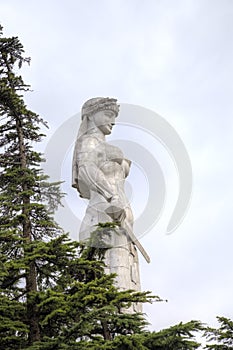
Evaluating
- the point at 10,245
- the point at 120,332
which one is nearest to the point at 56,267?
the point at 10,245

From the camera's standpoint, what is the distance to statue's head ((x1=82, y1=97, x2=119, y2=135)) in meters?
13.7

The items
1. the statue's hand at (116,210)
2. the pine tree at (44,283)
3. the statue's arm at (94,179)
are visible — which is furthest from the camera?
the statue's arm at (94,179)

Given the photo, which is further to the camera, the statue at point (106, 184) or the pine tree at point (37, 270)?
the statue at point (106, 184)

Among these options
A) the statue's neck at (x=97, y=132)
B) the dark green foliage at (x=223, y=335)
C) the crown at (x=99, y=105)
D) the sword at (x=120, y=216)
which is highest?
the crown at (x=99, y=105)

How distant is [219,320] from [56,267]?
8.31 ft

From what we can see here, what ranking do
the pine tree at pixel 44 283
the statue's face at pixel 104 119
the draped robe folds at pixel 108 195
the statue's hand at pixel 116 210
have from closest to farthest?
the pine tree at pixel 44 283 → the draped robe folds at pixel 108 195 → the statue's hand at pixel 116 210 → the statue's face at pixel 104 119

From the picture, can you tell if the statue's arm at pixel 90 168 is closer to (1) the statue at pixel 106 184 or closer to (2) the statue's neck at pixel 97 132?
(1) the statue at pixel 106 184

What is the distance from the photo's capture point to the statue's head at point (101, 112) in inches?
540

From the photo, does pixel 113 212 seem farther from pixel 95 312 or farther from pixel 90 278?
pixel 95 312

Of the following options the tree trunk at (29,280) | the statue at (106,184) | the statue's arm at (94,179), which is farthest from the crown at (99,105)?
the tree trunk at (29,280)

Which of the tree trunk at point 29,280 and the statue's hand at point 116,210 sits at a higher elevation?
the statue's hand at point 116,210

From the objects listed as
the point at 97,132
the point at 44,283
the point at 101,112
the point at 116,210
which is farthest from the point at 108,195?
the point at 44,283

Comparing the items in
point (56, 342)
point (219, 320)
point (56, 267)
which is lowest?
point (56, 342)

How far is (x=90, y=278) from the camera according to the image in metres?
9.29
